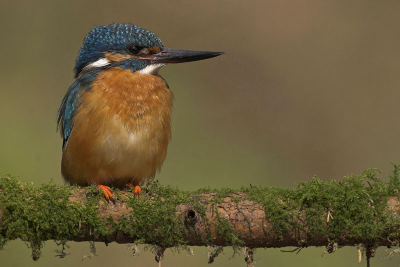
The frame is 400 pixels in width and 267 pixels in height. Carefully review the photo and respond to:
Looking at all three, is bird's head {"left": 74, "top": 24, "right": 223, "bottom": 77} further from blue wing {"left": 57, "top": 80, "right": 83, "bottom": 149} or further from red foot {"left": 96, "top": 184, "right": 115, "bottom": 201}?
red foot {"left": 96, "top": 184, "right": 115, "bottom": 201}

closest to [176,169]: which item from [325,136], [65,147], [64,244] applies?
[325,136]

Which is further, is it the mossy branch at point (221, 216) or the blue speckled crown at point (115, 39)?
the blue speckled crown at point (115, 39)

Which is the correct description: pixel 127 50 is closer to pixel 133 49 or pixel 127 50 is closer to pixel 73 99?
pixel 133 49

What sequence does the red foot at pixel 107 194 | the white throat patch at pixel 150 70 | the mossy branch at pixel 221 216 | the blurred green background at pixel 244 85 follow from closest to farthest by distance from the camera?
the mossy branch at pixel 221 216, the red foot at pixel 107 194, the white throat patch at pixel 150 70, the blurred green background at pixel 244 85

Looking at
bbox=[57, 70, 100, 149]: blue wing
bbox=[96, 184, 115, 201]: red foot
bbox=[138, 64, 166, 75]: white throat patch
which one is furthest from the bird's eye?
bbox=[96, 184, 115, 201]: red foot

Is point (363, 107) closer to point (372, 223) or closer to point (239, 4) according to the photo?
point (239, 4)

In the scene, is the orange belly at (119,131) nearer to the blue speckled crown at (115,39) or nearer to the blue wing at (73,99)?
the blue wing at (73,99)

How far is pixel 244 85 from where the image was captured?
7094mm

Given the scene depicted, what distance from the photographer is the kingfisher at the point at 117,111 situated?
3412 mm

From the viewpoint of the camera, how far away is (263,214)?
9.24 feet

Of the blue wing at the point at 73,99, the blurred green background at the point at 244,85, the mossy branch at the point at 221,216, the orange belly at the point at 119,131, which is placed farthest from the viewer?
the blurred green background at the point at 244,85

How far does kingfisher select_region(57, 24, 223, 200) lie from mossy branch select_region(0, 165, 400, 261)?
34 cm

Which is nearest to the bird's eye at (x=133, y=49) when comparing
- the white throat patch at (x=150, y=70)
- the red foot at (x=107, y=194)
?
the white throat patch at (x=150, y=70)

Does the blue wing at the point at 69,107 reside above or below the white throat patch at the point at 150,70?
below
